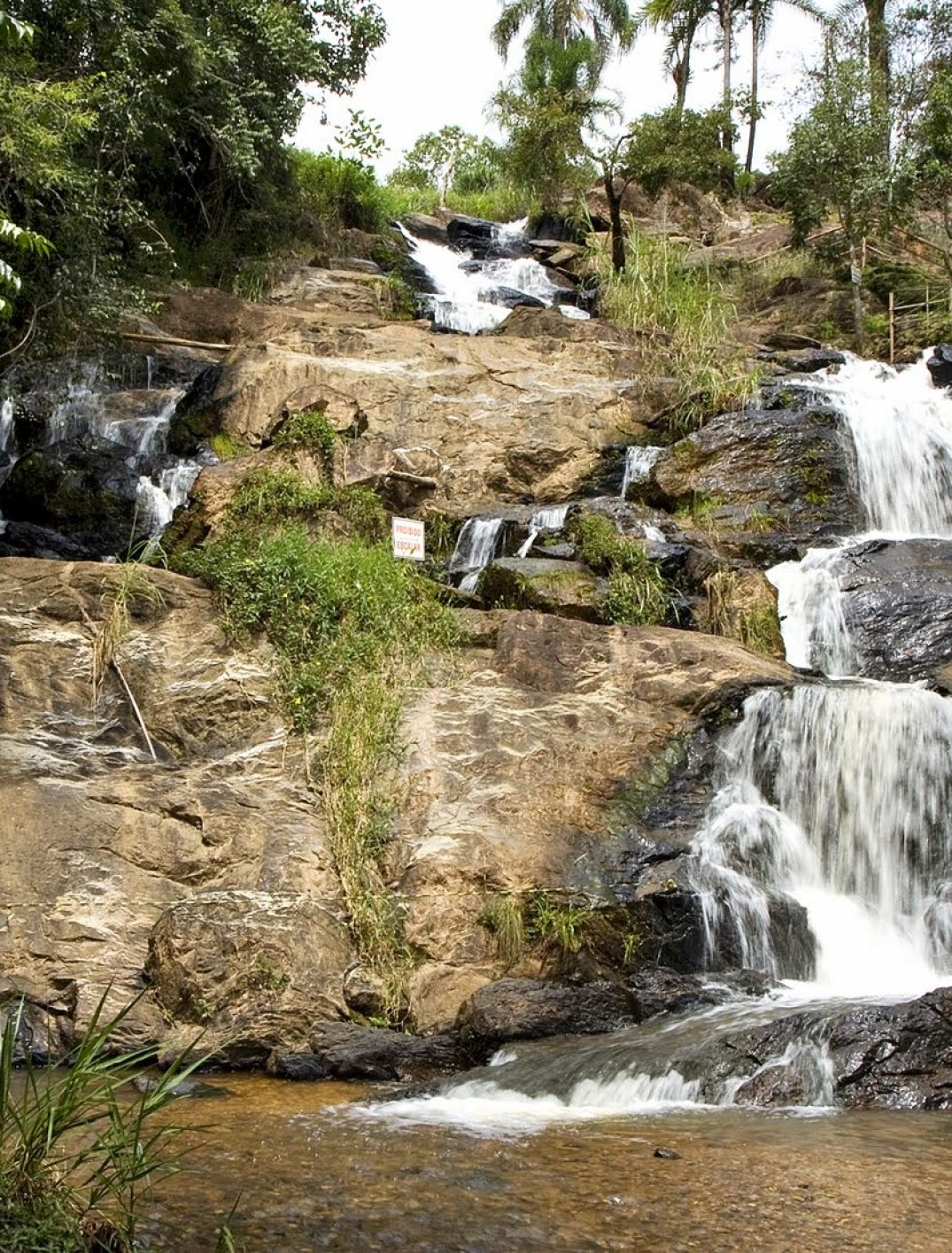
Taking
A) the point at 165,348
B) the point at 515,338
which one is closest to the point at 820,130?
the point at 515,338

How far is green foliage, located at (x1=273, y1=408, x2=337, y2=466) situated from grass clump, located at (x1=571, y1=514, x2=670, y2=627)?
3.03 m

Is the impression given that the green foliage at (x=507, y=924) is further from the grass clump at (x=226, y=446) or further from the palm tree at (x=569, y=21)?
the palm tree at (x=569, y=21)

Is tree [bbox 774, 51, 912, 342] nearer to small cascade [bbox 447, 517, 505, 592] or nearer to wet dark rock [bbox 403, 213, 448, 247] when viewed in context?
wet dark rock [bbox 403, 213, 448, 247]

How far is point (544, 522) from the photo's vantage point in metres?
12.9

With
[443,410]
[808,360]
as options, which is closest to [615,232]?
[808,360]

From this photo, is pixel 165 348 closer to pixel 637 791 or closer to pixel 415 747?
pixel 415 747

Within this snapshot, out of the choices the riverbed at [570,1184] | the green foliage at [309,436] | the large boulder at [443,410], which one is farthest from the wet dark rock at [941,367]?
the riverbed at [570,1184]

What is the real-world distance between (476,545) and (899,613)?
442 centimetres

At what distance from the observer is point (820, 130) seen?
20047mm

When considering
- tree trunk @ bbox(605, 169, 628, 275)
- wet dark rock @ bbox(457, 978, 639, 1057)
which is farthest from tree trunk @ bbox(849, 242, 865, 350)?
wet dark rock @ bbox(457, 978, 639, 1057)

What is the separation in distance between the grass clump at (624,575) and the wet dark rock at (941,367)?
277 inches

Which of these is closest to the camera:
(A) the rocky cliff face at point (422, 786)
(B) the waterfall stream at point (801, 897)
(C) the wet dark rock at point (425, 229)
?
(B) the waterfall stream at point (801, 897)

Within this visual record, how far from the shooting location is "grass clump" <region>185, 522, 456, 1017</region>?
27.0ft

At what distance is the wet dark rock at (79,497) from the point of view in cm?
1328
